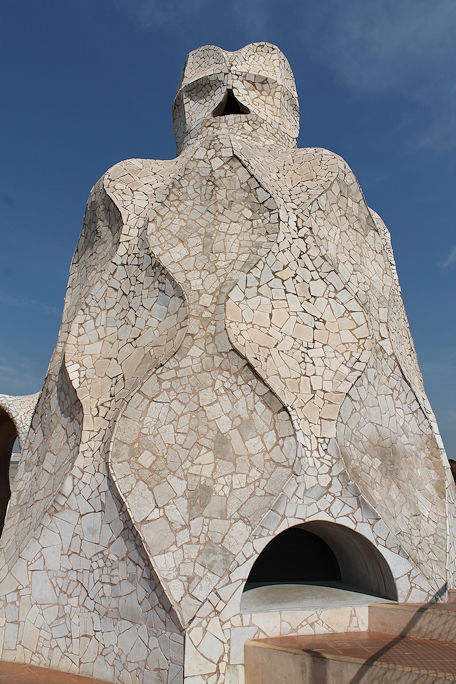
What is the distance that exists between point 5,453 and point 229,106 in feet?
26.6

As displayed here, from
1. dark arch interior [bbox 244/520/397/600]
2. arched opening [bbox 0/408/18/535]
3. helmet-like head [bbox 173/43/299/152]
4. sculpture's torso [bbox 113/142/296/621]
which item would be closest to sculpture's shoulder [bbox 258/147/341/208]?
sculpture's torso [bbox 113/142/296/621]

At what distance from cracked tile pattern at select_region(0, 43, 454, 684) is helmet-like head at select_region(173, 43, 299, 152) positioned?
3.17ft

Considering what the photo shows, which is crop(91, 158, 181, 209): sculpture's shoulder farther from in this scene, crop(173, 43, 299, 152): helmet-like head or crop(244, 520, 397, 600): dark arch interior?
crop(244, 520, 397, 600): dark arch interior

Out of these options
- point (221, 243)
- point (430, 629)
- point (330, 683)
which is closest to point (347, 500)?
point (430, 629)

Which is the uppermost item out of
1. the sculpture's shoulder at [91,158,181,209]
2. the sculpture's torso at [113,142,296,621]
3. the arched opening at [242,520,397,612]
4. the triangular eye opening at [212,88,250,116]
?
the triangular eye opening at [212,88,250,116]

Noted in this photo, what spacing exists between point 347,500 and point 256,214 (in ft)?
10.1

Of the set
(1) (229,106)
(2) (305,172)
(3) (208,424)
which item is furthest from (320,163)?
(3) (208,424)

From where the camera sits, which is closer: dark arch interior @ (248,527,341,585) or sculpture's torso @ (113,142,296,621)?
sculpture's torso @ (113,142,296,621)

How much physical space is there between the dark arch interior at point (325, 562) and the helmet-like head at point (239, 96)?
5109 mm

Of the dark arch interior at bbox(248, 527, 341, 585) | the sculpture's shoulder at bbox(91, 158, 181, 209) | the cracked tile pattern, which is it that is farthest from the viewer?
the sculpture's shoulder at bbox(91, 158, 181, 209)

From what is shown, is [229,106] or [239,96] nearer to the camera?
[239,96]

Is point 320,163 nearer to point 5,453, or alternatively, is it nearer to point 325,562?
point 325,562

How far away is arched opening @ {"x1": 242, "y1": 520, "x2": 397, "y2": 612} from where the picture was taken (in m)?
4.64

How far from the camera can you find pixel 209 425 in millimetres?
4762
